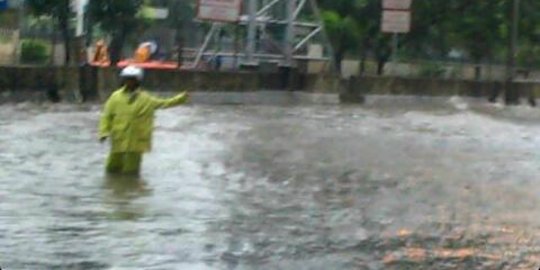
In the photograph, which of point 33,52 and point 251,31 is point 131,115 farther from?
point 33,52

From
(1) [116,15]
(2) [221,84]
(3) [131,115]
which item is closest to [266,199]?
(3) [131,115]

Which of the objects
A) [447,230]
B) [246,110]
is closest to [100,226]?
[447,230]

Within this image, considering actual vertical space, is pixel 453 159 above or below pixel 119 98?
below

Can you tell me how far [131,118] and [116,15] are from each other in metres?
26.0

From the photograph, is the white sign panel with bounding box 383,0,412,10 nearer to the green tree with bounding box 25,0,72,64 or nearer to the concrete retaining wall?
the concrete retaining wall

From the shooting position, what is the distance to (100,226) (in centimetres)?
1183

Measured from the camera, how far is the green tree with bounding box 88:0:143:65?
39.6m

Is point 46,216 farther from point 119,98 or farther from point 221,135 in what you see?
point 221,135

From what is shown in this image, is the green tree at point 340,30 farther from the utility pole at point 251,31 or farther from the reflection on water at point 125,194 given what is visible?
the reflection on water at point 125,194

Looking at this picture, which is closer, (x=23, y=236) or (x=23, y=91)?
(x=23, y=236)

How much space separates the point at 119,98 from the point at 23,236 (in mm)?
3977

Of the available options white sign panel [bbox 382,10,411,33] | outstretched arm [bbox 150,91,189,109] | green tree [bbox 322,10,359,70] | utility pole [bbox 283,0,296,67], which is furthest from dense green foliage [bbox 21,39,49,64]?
outstretched arm [bbox 150,91,189,109]

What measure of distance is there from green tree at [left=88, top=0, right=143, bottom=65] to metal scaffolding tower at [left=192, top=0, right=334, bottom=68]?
2236 millimetres

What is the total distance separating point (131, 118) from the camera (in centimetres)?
1489
